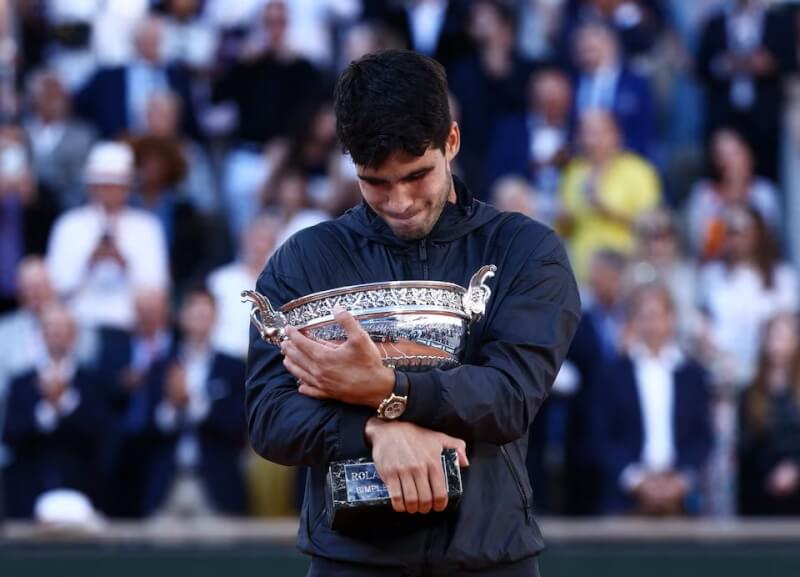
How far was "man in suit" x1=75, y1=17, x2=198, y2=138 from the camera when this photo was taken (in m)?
9.42

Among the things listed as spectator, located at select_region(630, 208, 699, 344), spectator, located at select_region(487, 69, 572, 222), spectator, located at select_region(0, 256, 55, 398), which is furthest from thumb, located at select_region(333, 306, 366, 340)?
spectator, located at select_region(487, 69, 572, 222)

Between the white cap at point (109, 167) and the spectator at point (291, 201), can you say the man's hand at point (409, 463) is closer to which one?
the spectator at point (291, 201)

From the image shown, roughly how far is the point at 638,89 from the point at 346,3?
7.30ft

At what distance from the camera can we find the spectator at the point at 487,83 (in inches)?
375

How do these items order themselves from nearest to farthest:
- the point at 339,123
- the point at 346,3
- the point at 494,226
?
the point at 339,123, the point at 494,226, the point at 346,3

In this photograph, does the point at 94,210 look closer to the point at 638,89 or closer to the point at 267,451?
the point at 638,89

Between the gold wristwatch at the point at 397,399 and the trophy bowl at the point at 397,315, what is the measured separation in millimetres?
69

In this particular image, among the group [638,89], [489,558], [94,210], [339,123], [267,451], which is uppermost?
[638,89]

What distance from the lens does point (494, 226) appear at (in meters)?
3.15

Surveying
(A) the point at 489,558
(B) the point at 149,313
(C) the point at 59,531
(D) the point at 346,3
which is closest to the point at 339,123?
(A) the point at 489,558

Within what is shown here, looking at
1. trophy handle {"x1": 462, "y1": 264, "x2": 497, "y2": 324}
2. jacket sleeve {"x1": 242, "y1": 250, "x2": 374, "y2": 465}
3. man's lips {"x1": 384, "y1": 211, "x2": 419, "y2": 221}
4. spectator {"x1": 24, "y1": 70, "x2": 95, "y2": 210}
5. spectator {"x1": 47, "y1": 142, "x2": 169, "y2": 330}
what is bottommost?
jacket sleeve {"x1": 242, "y1": 250, "x2": 374, "y2": 465}

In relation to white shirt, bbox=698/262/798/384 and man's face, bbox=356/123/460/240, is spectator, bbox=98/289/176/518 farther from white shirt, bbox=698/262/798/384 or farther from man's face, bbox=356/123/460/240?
man's face, bbox=356/123/460/240

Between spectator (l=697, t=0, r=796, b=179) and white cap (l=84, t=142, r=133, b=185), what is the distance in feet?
13.4

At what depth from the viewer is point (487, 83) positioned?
378 inches
